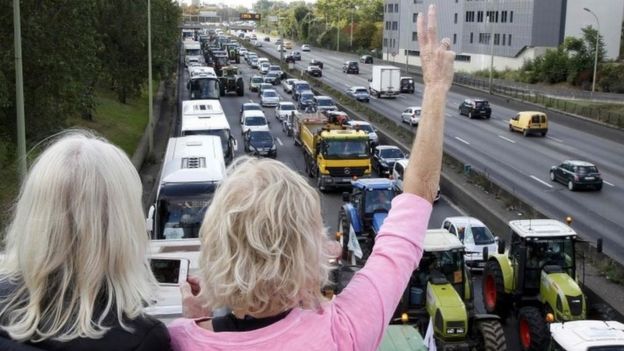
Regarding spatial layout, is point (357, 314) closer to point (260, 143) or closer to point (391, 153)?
point (391, 153)

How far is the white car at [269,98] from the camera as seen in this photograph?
60625mm

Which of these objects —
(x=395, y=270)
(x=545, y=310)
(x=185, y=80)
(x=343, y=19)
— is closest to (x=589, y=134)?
(x=545, y=310)

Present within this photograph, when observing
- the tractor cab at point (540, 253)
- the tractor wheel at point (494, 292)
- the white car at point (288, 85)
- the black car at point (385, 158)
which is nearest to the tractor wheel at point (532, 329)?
the tractor cab at point (540, 253)

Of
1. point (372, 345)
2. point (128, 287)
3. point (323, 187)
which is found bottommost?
point (323, 187)

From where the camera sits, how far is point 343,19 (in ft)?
518

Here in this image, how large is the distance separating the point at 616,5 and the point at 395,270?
8573 cm

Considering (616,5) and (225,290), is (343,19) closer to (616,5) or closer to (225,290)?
(616,5)

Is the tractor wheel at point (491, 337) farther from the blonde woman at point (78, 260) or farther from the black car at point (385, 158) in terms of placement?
the black car at point (385, 158)

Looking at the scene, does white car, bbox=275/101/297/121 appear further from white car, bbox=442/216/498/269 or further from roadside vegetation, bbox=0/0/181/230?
white car, bbox=442/216/498/269

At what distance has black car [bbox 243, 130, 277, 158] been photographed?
129 feet

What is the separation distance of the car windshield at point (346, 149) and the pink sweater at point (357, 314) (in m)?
29.0

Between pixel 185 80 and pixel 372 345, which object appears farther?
pixel 185 80

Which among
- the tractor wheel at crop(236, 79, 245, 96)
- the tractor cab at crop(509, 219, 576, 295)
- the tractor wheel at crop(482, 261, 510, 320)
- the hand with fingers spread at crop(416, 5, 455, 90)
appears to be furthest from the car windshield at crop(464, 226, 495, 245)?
the tractor wheel at crop(236, 79, 245, 96)

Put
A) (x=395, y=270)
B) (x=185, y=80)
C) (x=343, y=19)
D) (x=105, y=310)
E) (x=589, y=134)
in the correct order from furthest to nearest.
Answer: (x=343, y=19), (x=185, y=80), (x=589, y=134), (x=395, y=270), (x=105, y=310)
